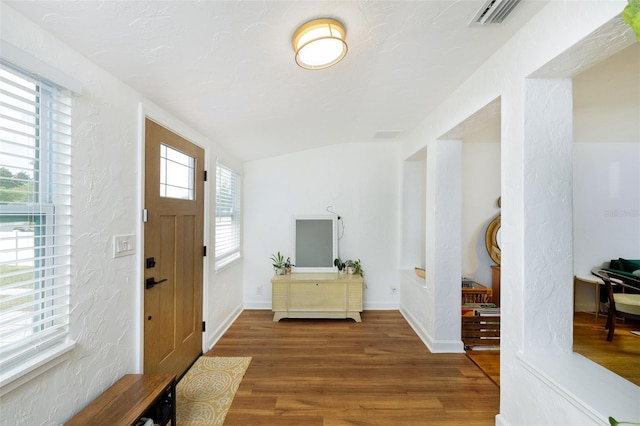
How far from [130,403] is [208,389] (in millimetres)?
851

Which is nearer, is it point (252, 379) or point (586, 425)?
point (586, 425)

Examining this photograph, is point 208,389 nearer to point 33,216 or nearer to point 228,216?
point 33,216

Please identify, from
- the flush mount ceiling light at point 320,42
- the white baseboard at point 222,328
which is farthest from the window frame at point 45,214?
the white baseboard at point 222,328

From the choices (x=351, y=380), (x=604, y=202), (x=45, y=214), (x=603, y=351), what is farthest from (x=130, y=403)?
(x=604, y=202)

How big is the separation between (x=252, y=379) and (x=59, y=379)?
4.40 ft

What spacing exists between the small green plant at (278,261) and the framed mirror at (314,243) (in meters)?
0.16

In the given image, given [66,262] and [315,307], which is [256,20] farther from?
[315,307]

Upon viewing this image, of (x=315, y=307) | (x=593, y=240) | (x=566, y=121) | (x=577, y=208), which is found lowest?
(x=315, y=307)

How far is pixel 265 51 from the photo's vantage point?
141cm

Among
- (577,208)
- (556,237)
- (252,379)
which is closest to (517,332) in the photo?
(556,237)

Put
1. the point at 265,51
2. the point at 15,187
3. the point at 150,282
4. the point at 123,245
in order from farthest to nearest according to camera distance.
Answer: the point at 150,282, the point at 123,245, the point at 265,51, the point at 15,187

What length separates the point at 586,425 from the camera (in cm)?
108

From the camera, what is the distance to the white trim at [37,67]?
0.93 m

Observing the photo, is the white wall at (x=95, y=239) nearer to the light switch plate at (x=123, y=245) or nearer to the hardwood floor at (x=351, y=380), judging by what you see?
the light switch plate at (x=123, y=245)
